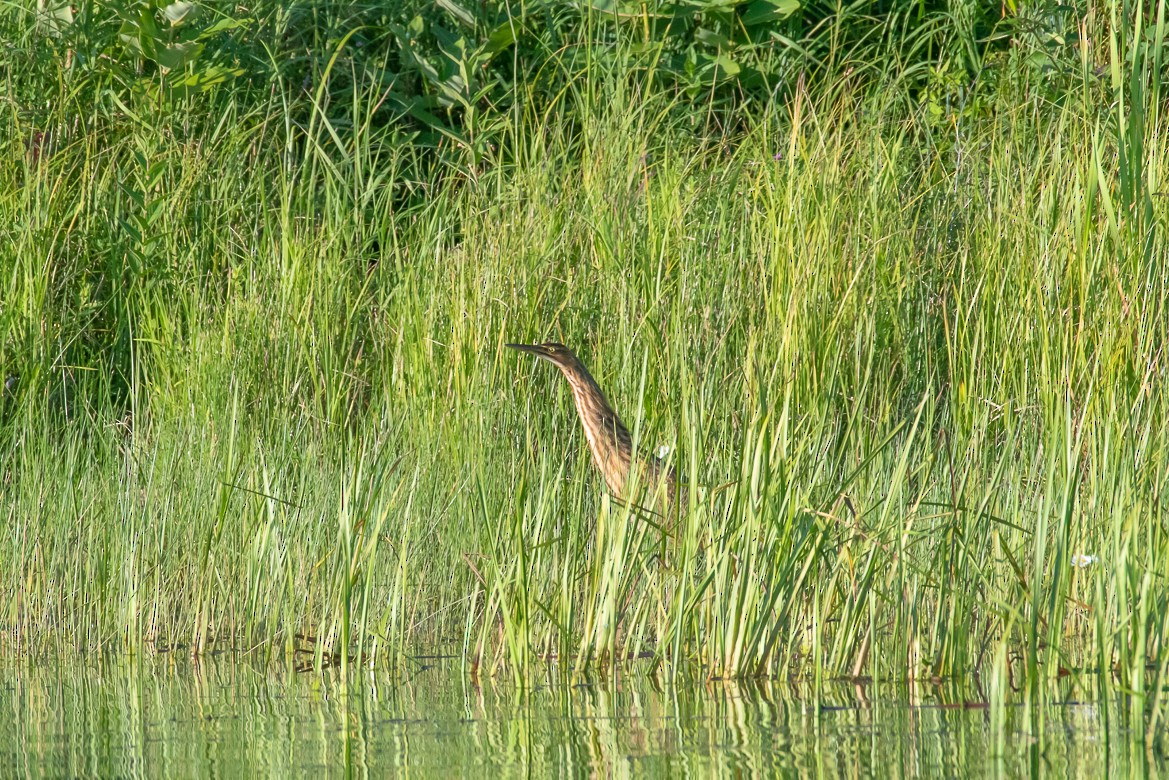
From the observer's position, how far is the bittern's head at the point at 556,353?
18.1 feet

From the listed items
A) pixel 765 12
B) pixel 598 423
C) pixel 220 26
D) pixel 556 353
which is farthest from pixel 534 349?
pixel 765 12

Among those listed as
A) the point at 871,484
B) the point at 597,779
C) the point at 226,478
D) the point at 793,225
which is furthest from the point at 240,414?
the point at 597,779

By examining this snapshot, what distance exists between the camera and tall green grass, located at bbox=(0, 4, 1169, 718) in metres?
3.67

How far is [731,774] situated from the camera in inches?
105

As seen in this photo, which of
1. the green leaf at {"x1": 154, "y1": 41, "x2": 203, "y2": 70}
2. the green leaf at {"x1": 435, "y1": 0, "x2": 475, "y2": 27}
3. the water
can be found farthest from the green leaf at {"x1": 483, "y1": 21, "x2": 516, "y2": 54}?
the water

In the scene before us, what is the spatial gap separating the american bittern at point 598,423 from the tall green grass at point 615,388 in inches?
3.4

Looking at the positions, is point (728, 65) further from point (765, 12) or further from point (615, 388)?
point (615, 388)

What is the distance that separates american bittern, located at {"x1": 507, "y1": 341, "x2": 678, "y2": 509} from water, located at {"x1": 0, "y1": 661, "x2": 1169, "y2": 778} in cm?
150

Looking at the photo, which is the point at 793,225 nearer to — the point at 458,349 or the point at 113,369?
the point at 458,349

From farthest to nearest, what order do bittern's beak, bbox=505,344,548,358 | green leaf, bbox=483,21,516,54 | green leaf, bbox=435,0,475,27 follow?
green leaf, bbox=435,0,475,27 < green leaf, bbox=483,21,516,54 < bittern's beak, bbox=505,344,548,358


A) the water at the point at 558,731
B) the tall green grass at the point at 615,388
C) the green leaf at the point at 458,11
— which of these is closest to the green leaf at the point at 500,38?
the green leaf at the point at 458,11

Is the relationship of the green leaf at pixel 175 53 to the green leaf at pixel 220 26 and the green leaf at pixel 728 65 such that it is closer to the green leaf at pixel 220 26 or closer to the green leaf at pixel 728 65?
the green leaf at pixel 220 26

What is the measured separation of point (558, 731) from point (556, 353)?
2.57 m

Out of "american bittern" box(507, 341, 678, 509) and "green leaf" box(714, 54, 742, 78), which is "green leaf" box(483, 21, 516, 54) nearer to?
"green leaf" box(714, 54, 742, 78)
